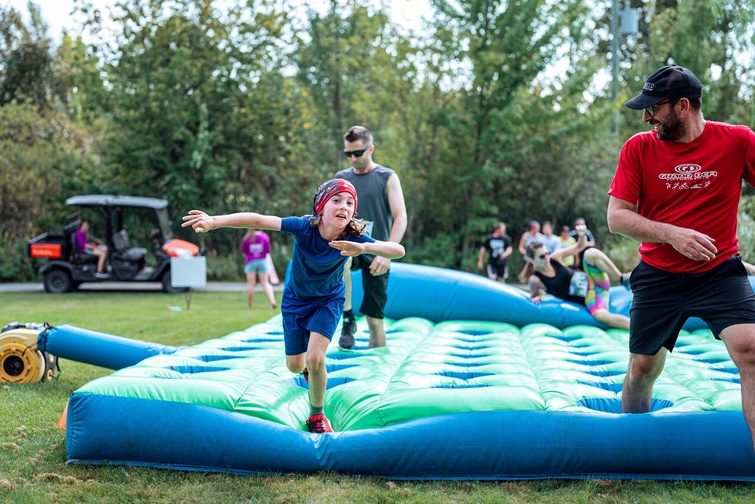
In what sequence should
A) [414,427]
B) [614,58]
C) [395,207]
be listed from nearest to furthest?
1. [414,427]
2. [395,207]
3. [614,58]

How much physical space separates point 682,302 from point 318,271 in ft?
6.63

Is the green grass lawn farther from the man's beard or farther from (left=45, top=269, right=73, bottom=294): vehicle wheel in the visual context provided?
(left=45, top=269, right=73, bottom=294): vehicle wheel

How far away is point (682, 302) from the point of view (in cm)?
364

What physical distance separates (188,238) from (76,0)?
742 cm

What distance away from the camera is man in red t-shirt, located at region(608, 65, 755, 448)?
137 inches

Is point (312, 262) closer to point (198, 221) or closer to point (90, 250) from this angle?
point (198, 221)

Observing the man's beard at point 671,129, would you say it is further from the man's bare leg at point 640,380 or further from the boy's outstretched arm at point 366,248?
the boy's outstretched arm at point 366,248

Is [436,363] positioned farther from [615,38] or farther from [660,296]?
[615,38]

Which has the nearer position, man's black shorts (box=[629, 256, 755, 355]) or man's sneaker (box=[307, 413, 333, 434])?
man's black shorts (box=[629, 256, 755, 355])

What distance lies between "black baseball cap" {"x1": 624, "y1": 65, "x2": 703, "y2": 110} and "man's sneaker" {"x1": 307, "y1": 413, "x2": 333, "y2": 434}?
241 cm

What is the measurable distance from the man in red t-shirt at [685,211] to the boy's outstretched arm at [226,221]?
1.81 m

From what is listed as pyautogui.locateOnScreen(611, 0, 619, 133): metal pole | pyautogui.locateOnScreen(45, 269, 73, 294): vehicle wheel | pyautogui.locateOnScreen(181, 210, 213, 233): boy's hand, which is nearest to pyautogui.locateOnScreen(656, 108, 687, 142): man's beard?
pyautogui.locateOnScreen(181, 210, 213, 233): boy's hand

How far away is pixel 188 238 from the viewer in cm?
2088

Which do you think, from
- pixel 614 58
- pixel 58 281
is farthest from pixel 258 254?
pixel 614 58
